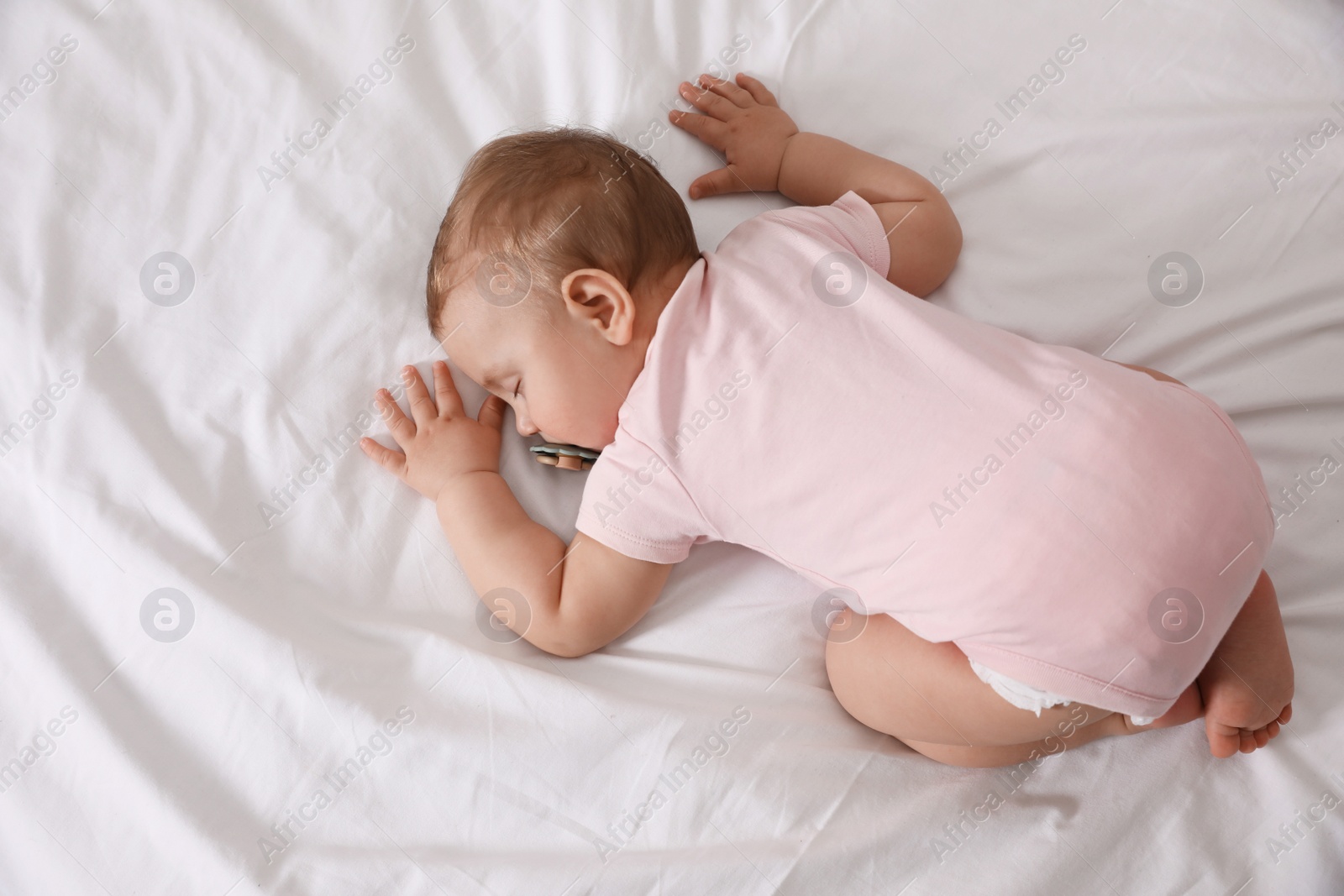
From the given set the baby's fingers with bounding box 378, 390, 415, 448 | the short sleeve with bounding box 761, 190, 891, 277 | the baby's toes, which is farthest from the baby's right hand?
the baby's toes

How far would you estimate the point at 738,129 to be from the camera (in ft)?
4.46

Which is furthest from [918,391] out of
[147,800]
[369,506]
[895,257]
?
[147,800]

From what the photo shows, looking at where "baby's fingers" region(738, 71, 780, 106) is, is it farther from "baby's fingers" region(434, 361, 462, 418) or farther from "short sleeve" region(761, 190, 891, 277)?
"baby's fingers" region(434, 361, 462, 418)

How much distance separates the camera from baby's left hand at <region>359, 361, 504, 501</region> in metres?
1.22

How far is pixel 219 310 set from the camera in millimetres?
1224

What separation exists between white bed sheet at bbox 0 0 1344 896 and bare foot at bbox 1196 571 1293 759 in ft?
0.19

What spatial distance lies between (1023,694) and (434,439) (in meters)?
0.81

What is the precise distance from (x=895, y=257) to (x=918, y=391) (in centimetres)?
30

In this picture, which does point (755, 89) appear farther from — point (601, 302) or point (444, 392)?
point (444, 392)

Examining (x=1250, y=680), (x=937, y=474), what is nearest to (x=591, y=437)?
(x=937, y=474)

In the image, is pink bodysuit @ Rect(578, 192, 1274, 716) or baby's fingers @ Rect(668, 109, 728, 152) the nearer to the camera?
pink bodysuit @ Rect(578, 192, 1274, 716)

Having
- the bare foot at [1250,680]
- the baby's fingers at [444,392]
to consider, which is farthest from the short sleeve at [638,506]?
the bare foot at [1250,680]

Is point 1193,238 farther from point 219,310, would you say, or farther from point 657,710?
point 219,310

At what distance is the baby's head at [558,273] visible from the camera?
112 cm
